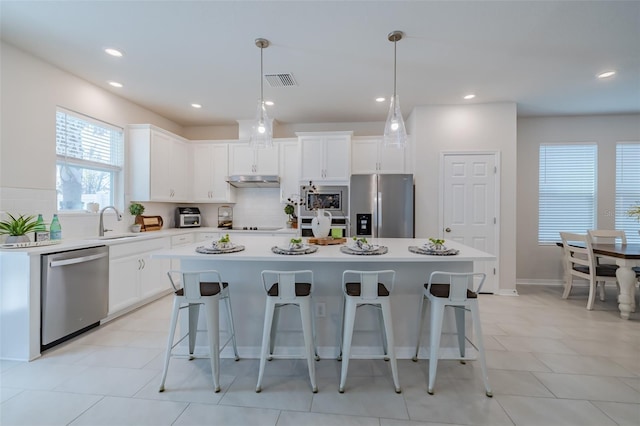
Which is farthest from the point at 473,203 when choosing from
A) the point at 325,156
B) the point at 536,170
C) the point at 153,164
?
the point at 153,164

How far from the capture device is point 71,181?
3.32 m

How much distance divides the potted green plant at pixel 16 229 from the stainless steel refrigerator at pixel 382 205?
11.4 feet

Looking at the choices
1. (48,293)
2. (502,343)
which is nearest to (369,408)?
(502,343)

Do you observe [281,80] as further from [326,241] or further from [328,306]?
[328,306]

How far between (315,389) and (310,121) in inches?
165

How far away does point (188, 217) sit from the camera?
4.87 meters

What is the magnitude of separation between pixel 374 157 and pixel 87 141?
12.7 feet

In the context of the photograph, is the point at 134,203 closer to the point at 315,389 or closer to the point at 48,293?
the point at 48,293

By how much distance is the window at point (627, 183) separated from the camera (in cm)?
455

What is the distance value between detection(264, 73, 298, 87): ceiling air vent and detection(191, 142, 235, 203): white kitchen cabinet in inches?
72.5

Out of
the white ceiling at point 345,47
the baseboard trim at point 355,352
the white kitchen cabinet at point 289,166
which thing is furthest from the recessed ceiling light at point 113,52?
the baseboard trim at point 355,352

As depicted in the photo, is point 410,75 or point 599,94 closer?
point 410,75

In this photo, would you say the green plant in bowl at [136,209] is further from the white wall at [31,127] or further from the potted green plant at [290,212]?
the potted green plant at [290,212]

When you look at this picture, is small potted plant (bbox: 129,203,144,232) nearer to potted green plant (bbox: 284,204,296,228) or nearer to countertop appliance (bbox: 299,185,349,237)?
→ potted green plant (bbox: 284,204,296,228)
